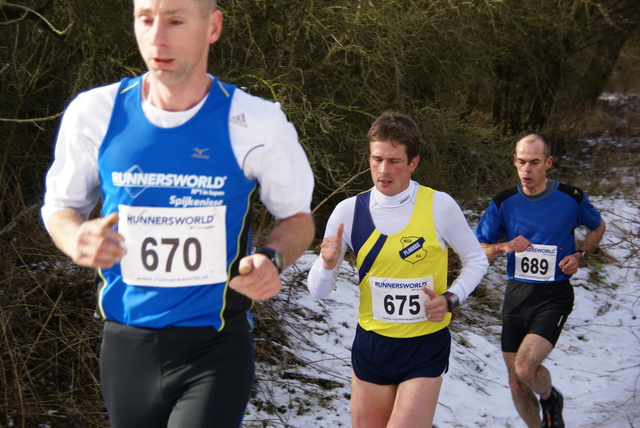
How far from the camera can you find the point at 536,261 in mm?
5441

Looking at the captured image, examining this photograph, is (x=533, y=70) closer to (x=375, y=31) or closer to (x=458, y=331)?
(x=375, y=31)

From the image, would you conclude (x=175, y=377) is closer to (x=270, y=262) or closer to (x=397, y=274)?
(x=270, y=262)

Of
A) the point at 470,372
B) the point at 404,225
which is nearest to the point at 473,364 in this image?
the point at 470,372

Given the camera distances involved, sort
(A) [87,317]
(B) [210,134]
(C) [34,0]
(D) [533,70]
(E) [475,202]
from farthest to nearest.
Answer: (D) [533,70], (E) [475,202], (C) [34,0], (A) [87,317], (B) [210,134]

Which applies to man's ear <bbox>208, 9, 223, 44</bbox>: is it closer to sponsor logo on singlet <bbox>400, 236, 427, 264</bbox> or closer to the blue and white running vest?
the blue and white running vest

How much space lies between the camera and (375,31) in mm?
8242

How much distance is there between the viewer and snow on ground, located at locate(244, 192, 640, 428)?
5.89 meters

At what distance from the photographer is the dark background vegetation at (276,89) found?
15.8ft

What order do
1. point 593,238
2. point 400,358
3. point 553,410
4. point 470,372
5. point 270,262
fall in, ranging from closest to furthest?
point 270,262
point 400,358
point 553,410
point 593,238
point 470,372

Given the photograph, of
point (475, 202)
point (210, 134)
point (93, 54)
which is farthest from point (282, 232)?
point (475, 202)

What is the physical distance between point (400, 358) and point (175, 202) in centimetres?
177

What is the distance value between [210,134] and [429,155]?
758 centimetres

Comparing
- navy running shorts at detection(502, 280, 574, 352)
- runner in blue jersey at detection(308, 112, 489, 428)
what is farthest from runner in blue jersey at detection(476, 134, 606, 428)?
runner in blue jersey at detection(308, 112, 489, 428)

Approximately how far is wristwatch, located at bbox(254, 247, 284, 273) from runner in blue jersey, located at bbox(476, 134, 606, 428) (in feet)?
10.6
